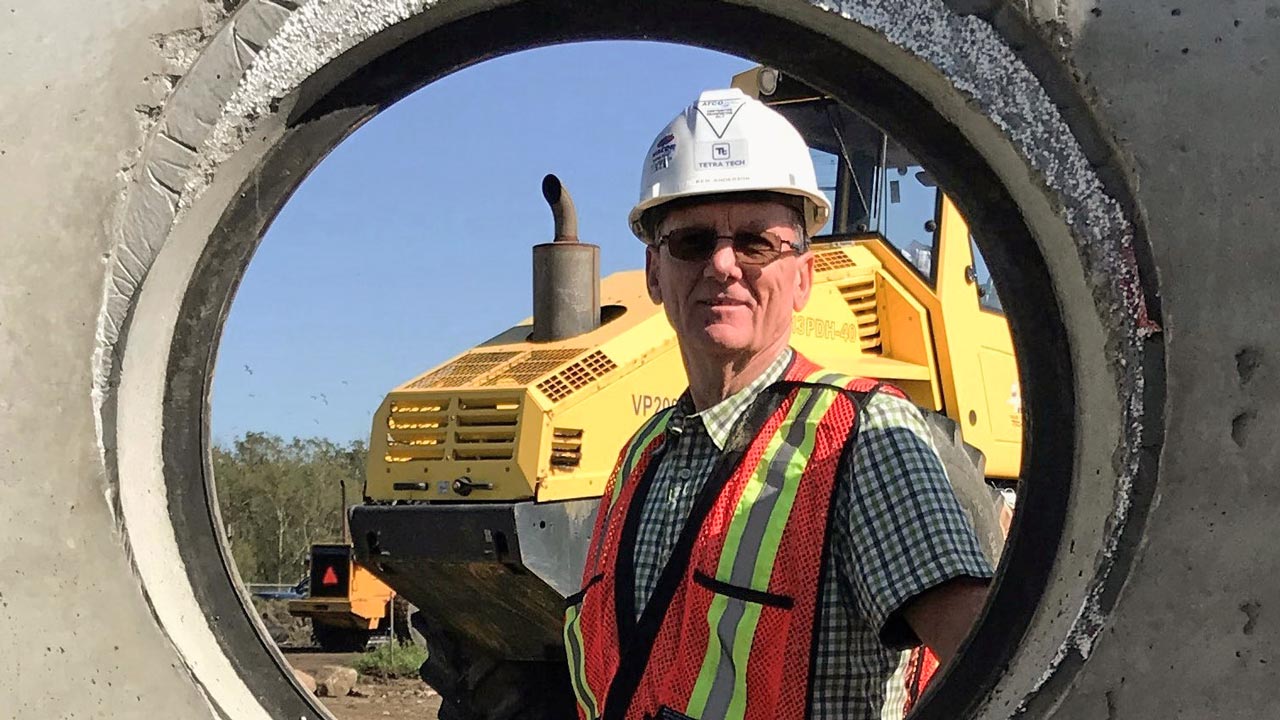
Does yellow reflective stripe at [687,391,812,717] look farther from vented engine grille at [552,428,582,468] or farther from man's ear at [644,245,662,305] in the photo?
vented engine grille at [552,428,582,468]

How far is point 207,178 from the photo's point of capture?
1799mm

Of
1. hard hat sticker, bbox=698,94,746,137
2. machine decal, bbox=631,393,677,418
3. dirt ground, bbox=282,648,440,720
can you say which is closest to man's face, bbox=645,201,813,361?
hard hat sticker, bbox=698,94,746,137

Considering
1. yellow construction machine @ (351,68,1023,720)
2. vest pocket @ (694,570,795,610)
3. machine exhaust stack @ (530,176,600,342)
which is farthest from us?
machine exhaust stack @ (530,176,600,342)

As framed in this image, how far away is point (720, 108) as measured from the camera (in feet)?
8.23

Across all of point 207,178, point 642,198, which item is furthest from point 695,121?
point 207,178

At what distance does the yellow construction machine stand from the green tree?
23.7 metres

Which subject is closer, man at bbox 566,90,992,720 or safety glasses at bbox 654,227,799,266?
man at bbox 566,90,992,720

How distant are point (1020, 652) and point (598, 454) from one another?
405 cm

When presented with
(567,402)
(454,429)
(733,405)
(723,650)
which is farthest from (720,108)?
(454,429)

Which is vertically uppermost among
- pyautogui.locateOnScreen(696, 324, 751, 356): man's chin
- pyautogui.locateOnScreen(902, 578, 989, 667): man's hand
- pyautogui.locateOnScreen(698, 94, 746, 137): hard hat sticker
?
pyautogui.locateOnScreen(698, 94, 746, 137): hard hat sticker

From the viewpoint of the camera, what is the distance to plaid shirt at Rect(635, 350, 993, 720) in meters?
1.90

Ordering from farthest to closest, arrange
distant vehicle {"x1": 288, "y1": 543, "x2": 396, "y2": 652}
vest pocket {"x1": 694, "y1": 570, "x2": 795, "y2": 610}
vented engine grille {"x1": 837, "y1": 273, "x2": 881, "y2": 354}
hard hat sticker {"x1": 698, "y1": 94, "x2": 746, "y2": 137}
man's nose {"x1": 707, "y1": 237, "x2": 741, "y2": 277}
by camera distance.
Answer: distant vehicle {"x1": 288, "y1": 543, "x2": 396, "y2": 652}, vented engine grille {"x1": 837, "y1": 273, "x2": 881, "y2": 354}, hard hat sticker {"x1": 698, "y1": 94, "x2": 746, "y2": 137}, man's nose {"x1": 707, "y1": 237, "x2": 741, "y2": 277}, vest pocket {"x1": 694, "y1": 570, "x2": 795, "y2": 610}

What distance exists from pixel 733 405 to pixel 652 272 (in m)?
0.42

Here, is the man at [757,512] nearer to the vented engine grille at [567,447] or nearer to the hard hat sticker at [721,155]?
the hard hat sticker at [721,155]
